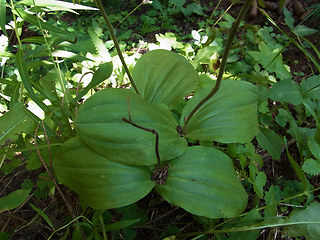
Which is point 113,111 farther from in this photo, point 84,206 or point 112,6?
point 112,6

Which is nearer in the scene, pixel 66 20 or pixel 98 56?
pixel 98 56

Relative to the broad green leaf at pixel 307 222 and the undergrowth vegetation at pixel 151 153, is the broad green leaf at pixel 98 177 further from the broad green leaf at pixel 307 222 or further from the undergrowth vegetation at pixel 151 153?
the broad green leaf at pixel 307 222

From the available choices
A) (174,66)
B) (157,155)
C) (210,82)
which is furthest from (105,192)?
(210,82)

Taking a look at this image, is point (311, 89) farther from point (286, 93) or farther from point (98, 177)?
point (98, 177)

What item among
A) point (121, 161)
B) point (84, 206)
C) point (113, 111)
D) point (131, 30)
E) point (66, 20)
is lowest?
point (84, 206)

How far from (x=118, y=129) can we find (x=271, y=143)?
2.88 feet

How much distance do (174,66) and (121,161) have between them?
646 millimetres

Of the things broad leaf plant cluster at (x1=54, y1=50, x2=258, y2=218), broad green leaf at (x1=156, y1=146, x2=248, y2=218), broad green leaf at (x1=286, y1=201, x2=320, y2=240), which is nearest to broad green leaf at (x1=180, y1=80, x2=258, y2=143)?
broad leaf plant cluster at (x1=54, y1=50, x2=258, y2=218)

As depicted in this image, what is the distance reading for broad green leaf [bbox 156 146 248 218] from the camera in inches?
38.7

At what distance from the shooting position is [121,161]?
3.17 ft

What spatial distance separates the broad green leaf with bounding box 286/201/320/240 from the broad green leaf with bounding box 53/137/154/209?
569 mm

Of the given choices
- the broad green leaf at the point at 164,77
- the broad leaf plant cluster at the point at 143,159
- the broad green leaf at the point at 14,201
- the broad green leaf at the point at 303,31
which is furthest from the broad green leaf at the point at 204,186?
the broad green leaf at the point at 303,31

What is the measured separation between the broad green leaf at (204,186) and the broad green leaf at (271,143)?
412mm

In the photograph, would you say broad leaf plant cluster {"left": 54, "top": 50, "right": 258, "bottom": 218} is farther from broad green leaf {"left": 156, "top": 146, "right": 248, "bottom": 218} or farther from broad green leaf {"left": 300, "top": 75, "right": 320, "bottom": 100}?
broad green leaf {"left": 300, "top": 75, "right": 320, "bottom": 100}
